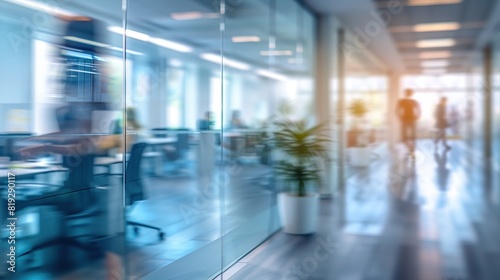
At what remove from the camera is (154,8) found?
3.50 metres

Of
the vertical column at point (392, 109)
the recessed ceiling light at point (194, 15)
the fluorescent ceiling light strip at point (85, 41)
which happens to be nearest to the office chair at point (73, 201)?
the fluorescent ceiling light strip at point (85, 41)

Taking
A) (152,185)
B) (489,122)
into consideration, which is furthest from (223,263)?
(489,122)

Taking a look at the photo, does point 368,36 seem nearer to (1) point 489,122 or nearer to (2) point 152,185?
(1) point 489,122

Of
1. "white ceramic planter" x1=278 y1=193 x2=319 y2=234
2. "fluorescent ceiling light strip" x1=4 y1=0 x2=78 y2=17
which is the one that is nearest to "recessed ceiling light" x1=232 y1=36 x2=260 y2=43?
"white ceramic planter" x1=278 y1=193 x2=319 y2=234

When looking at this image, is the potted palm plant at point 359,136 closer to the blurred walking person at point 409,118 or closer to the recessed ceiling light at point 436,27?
the blurred walking person at point 409,118

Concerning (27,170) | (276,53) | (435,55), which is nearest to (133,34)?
(27,170)

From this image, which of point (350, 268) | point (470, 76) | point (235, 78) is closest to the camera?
point (350, 268)

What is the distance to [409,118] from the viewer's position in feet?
26.8

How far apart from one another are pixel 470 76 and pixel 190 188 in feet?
20.5

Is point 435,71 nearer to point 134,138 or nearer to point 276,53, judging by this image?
point 276,53

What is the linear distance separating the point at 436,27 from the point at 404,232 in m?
4.42

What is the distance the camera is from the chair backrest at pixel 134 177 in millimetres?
2834

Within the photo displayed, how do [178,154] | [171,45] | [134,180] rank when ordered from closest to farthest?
1. [134,180]
2. [178,154]
3. [171,45]

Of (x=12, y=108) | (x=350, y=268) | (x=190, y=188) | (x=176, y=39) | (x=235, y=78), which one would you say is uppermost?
(x=176, y=39)
